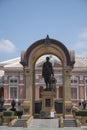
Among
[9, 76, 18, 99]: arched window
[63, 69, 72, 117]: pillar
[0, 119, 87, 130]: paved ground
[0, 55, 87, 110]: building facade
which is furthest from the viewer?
[9, 76, 18, 99]: arched window

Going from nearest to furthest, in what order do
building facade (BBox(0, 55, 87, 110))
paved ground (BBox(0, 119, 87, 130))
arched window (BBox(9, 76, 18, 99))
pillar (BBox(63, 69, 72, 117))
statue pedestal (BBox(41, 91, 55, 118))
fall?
paved ground (BBox(0, 119, 87, 130))
pillar (BBox(63, 69, 72, 117))
statue pedestal (BBox(41, 91, 55, 118))
building facade (BBox(0, 55, 87, 110))
arched window (BBox(9, 76, 18, 99))

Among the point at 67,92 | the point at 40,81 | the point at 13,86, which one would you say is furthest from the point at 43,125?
the point at 13,86

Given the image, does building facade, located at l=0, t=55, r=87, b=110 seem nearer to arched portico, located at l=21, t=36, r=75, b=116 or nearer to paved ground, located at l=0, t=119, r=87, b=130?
arched portico, located at l=21, t=36, r=75, b=116

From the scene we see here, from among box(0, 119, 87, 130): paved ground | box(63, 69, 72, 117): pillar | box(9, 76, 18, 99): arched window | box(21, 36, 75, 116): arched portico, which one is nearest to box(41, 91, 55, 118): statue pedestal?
box(21, 36, 75, 116): arched portico

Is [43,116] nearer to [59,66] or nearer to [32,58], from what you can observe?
[32,58]

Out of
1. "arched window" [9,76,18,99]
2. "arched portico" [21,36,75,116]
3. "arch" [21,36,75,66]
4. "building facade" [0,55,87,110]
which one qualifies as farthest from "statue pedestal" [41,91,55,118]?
→ "arched window" [9,76,18,99]

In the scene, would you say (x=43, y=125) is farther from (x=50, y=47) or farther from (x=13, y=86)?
(x=13, y=86)

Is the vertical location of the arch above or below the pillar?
above

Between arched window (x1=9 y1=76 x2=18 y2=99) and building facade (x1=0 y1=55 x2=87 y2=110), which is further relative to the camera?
arched window (x1=9 y1=76 x2=18 y2=99)

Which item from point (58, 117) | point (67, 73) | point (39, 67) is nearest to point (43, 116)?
point (58, 117)

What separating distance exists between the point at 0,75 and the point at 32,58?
1474 inches

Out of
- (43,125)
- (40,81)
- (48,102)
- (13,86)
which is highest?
(40,81)

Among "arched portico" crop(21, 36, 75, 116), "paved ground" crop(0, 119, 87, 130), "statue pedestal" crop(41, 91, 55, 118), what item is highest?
"arched portico" crop(21, 36, 75, 116)

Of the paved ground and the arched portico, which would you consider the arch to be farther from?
the paved ground
